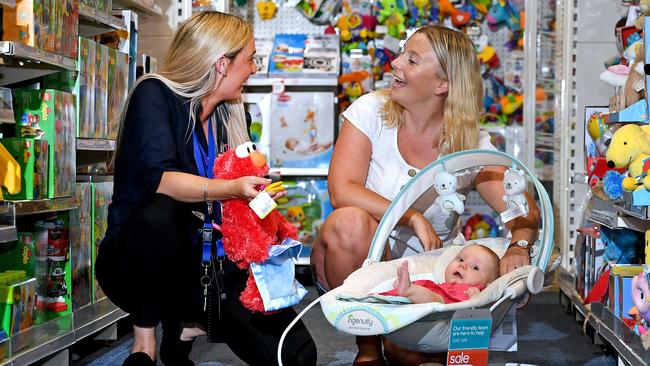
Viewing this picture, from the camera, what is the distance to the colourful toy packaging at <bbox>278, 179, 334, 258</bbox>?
4.81 meters

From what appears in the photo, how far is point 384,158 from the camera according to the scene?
2.68 m

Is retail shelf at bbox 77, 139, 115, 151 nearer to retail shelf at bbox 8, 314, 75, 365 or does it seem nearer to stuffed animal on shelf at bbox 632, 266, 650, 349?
retail shelf at bbox 8, 314, 75, 365

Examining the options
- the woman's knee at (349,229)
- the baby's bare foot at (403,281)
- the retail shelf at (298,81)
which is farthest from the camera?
the retail shelf at (298,81)

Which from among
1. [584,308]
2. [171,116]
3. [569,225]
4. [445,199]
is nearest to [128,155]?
[171,116]

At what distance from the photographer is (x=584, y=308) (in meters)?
3.11

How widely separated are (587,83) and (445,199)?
79.8 inches

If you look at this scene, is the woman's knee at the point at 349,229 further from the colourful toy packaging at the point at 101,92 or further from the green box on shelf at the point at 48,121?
the colourful toy packaging at the point at 101,92

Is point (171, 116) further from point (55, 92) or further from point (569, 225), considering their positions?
point (569, 225)

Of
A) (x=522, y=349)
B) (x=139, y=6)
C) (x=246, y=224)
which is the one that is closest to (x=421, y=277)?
(x=246, y=224)

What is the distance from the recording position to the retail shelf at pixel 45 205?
94.7 inches

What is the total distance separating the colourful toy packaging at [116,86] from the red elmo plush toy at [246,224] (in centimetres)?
103

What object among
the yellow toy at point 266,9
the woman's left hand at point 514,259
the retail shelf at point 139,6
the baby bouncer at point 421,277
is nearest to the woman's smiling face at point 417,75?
the baby bouncer at point 421,277

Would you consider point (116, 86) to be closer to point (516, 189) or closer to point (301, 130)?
point (516, 189)

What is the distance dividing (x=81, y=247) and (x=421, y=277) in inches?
47.3
